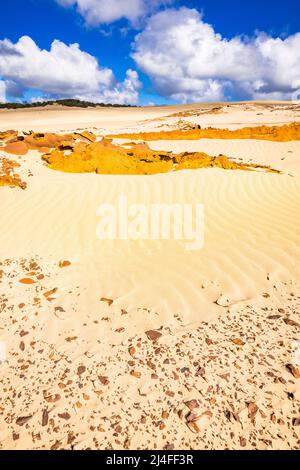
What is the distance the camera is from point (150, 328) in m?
2.90

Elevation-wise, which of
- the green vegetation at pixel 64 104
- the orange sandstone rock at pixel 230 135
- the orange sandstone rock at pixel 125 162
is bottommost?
the orange sandstone rock at pixel 125 162

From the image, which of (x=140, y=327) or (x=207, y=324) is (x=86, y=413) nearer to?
(x=140, y=327)

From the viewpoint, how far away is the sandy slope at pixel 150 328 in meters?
2.04

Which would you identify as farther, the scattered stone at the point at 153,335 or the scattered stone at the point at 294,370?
the scattered stone at the point at 153,335

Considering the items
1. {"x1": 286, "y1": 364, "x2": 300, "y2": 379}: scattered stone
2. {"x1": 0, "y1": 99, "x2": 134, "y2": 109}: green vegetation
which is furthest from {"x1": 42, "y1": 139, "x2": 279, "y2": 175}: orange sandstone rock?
{"x1": 0, "y1": 99, "x2": 134, "y2": 109}: green vegetation

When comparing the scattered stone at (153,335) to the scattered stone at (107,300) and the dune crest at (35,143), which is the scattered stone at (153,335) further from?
the dune crest at (35,143)

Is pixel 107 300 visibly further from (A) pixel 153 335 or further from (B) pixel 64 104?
(B) pixel 64 104

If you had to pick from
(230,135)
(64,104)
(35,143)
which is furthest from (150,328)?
(64,104)

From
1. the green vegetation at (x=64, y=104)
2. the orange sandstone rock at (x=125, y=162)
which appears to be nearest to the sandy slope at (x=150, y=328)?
the orange sandstone rock at (x=125, y=162)

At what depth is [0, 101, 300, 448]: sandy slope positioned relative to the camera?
6.68ft

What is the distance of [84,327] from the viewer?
2.98m

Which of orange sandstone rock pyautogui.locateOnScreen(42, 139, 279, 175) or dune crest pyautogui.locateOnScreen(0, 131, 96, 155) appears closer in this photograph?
orange sandstone rock pyautogui.locateOnScreen(42, 139, 279, 175)

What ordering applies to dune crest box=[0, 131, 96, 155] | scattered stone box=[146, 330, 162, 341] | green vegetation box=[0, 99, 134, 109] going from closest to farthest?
scattered stone box=[146, 330, 162, 341]
dune crest box=[0, 131, 96, 155]
green vegetation box=[0, 99, 134, 109]

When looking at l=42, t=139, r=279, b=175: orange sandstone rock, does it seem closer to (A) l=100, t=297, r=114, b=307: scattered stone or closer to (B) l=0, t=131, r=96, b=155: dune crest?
(B) l=0, t=131, r=96, b=155: dune crest
